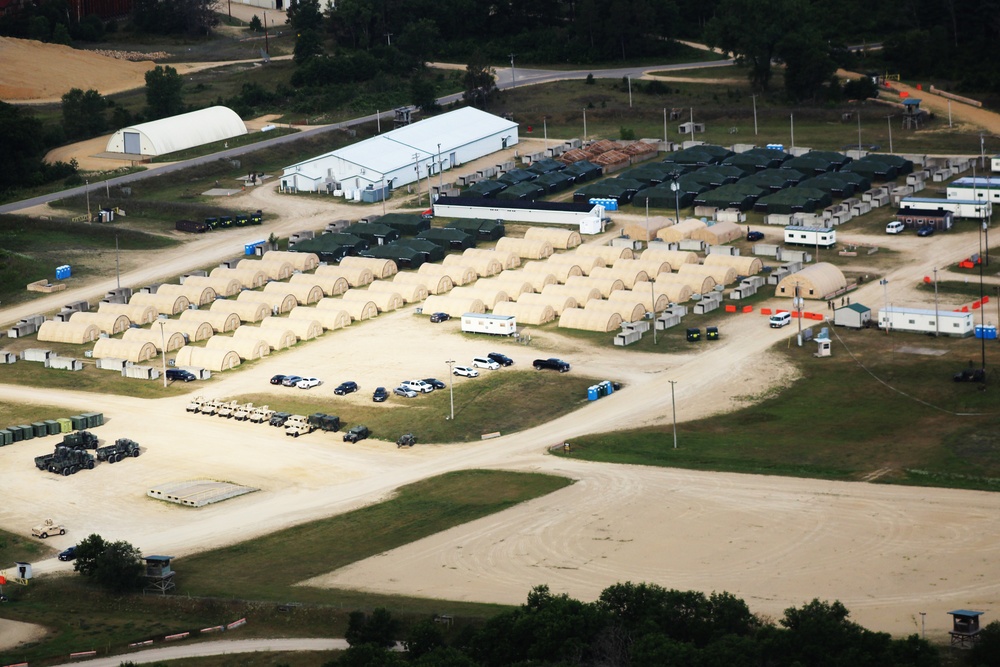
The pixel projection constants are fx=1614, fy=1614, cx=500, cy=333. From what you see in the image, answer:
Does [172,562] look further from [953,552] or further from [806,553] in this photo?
[953,552]

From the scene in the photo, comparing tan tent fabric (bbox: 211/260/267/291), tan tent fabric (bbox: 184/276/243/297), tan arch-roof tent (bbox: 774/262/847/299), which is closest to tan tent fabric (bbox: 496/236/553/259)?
tan tent fabric (bbox: 211/260/267/291)

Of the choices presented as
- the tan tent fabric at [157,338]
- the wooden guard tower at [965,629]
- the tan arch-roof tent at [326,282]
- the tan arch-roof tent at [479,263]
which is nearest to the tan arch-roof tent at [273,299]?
the tan arch-roof tent at [326,282]

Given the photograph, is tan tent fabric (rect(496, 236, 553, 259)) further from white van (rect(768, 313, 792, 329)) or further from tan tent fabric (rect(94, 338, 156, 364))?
tan tent fabric (rect(94, 338, 156, 364))

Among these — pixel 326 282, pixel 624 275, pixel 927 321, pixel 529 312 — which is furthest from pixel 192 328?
pixel 927 321

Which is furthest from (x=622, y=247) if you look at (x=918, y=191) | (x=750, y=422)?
(x=750, y=422)

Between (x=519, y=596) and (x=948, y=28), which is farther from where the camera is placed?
(x=948, y=28)

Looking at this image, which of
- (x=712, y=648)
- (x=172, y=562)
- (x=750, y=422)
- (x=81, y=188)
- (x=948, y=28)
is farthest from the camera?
(x=948, y=28)
